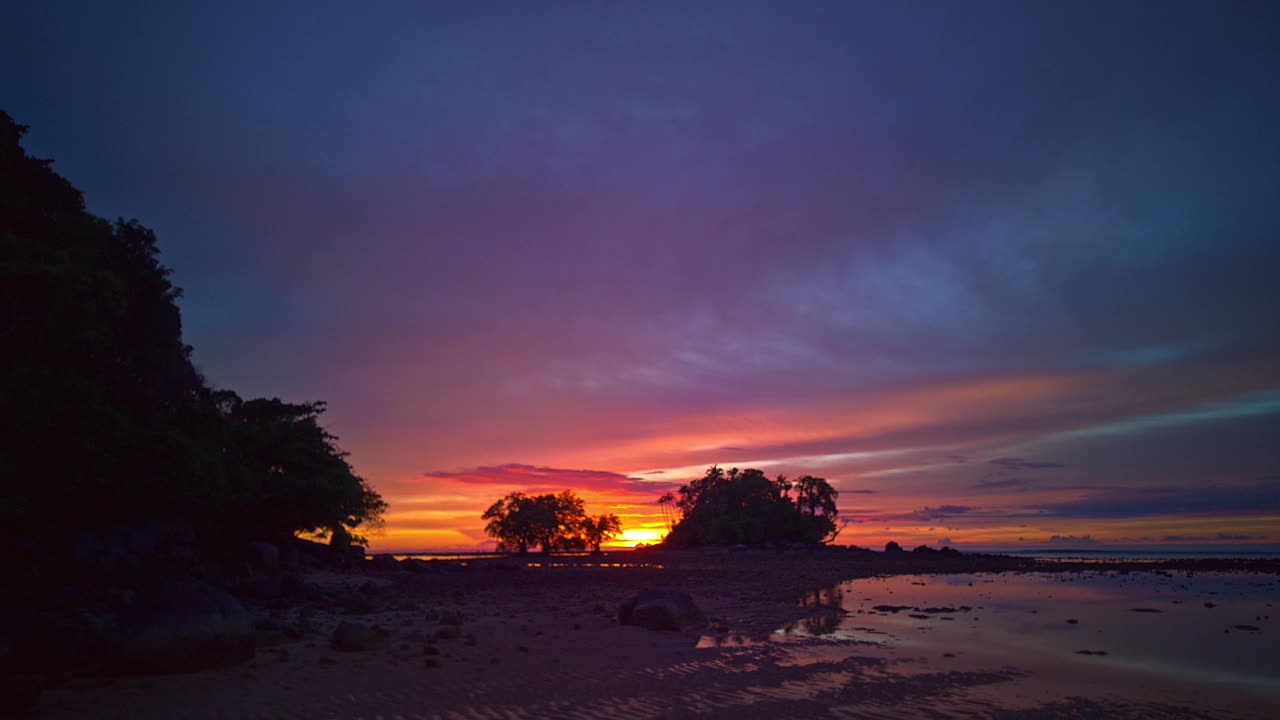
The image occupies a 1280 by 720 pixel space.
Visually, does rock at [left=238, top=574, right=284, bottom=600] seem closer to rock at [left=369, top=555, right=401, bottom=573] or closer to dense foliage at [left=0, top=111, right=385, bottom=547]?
dense foliage at [left=0, top=111, right=385, bottom=547]

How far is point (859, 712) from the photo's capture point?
10.2m

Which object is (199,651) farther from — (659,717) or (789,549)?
(789,549)

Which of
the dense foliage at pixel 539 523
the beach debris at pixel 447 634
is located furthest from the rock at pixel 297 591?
the dense foliage at pixel 539 523

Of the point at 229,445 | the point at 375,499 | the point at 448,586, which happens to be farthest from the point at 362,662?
the point at 375,499

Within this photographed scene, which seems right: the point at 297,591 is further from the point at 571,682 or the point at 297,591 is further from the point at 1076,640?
the point at 1076,640

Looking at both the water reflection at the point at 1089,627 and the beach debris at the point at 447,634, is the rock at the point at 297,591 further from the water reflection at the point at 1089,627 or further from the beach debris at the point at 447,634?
the water reflection at the point at 1089,627

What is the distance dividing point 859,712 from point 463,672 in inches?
277

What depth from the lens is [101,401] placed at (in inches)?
805

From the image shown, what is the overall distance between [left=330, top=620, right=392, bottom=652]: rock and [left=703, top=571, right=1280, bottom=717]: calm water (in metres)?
8.27

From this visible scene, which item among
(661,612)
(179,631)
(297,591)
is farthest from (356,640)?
(297,591)

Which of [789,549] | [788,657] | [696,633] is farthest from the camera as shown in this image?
[789,549]

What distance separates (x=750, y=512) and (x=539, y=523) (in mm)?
28037

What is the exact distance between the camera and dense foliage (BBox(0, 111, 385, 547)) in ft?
53.1

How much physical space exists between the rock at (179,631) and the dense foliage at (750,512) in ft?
245
